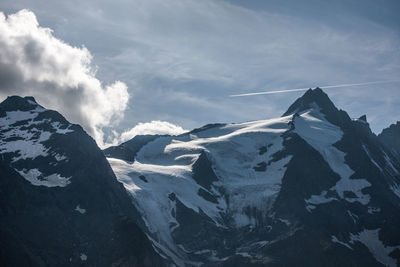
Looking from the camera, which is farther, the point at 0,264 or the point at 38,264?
the point at 38,264

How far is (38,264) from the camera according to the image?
649 feet

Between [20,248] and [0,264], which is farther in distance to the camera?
[20,248]

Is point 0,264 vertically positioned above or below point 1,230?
below

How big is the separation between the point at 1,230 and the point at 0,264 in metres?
16.1

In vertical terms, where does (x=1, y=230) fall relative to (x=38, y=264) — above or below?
above

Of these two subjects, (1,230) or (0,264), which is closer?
(0,264)

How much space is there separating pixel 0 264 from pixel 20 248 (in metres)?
13.0

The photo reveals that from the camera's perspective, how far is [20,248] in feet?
646

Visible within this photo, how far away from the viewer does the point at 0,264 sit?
604 ft

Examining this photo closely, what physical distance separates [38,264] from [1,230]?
16233 mm

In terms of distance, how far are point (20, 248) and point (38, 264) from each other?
7.77 metres
